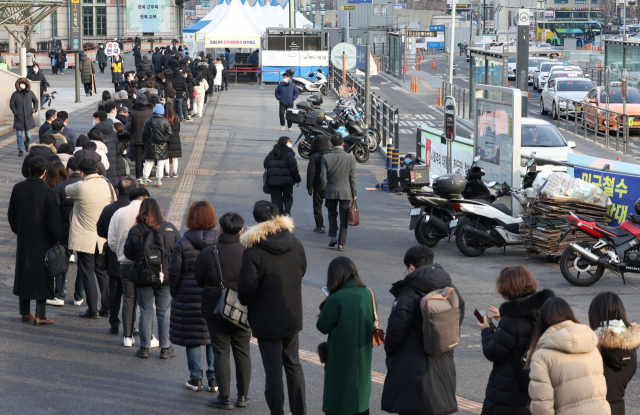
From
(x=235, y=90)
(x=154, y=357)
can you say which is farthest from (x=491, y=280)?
(x=235, y=90)

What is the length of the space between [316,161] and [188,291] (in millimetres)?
6374

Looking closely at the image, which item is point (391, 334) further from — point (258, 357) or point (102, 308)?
point (102, 308)

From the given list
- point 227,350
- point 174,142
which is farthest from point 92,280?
point 174,142

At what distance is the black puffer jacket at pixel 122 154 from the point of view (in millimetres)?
14877

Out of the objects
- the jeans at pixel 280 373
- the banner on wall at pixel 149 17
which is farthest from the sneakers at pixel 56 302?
the banner on wall at pixel 149 17

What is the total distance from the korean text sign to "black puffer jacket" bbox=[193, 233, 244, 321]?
6.96 m

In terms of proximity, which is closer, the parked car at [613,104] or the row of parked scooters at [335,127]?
the row of parked scooters at [335,127]

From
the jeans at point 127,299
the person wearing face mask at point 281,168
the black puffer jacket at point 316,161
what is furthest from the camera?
the person wearing face mask at point 281,168

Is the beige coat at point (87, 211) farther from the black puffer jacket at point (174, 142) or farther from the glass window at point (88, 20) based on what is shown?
the glass window at point (88, 20)

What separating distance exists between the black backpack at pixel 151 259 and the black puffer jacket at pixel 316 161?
18.4 feet

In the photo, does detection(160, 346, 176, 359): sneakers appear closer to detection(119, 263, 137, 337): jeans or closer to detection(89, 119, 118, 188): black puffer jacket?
detection(119, 263, 137, 337): jeans

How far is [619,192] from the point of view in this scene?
11656mm

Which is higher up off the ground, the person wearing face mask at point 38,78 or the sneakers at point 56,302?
the person wearing face mask at point 38,78

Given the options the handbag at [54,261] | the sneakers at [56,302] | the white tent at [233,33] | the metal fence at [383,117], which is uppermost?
the white tent at [233,33]
